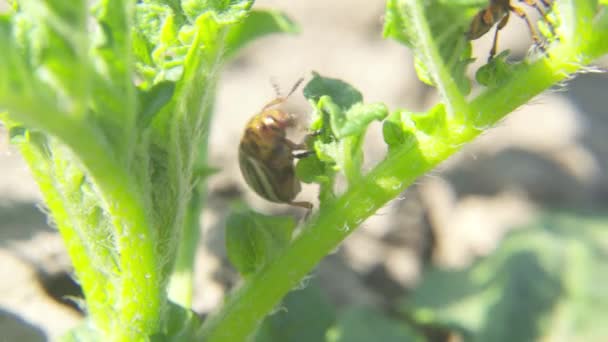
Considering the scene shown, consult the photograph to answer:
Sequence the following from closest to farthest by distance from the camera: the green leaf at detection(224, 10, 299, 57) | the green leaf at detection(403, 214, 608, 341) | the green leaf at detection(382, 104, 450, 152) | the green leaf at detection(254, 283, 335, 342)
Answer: the green leaf at detection(382, 104, 450, 152)
the green leaf at detection(254, 283, 335, 342)
the green leaf at detection(224, 10, 299, 57)
the green leaf at detection(403, 214, 608, 341)

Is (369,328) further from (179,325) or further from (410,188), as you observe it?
(179,325)

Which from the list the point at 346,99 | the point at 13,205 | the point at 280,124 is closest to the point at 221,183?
the point at 13,205

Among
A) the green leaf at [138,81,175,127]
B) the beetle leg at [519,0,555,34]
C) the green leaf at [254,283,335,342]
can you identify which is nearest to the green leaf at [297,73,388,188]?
the green leaf at [138,81,175,127]

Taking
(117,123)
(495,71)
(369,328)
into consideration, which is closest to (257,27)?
(495,71)

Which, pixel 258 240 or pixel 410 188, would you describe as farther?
pixel 410 188

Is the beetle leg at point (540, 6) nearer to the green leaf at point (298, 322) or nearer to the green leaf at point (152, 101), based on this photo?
the green leaf at point (152, 101)

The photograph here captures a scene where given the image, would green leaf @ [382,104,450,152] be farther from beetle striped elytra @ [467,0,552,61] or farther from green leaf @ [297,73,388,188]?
beetle striped elytra @ [467,0,552,61]
